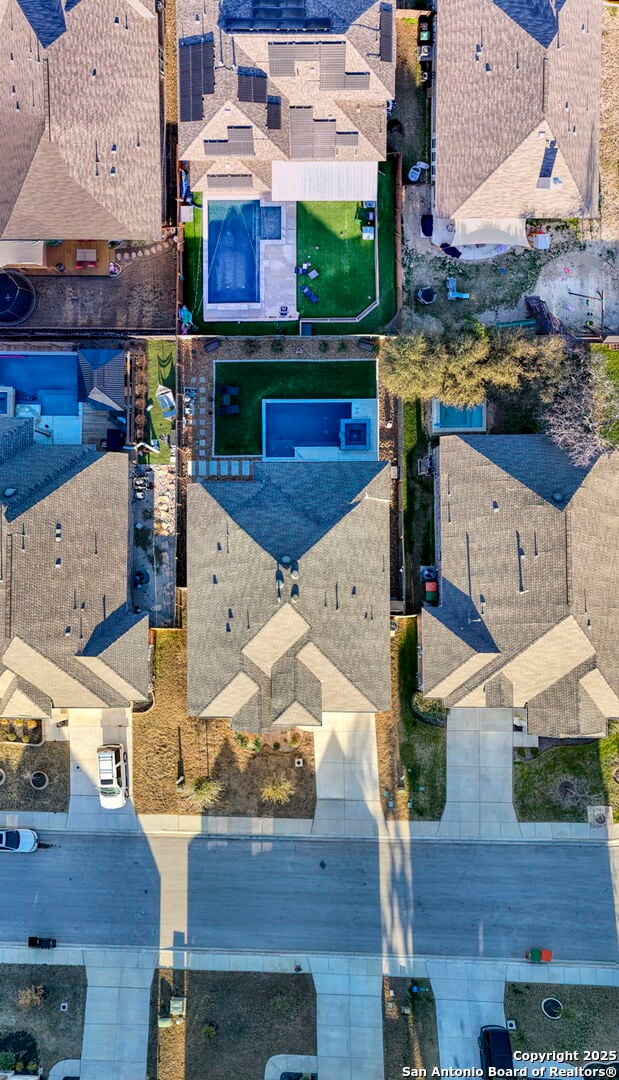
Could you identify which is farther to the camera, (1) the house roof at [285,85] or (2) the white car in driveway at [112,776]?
(2) the white car in driveway at [112,776]

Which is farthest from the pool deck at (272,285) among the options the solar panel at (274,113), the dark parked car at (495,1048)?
the dark parked car at (495,1048)

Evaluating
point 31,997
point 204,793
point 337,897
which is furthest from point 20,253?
point 31,997

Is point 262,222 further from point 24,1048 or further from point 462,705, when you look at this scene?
point 24,1048

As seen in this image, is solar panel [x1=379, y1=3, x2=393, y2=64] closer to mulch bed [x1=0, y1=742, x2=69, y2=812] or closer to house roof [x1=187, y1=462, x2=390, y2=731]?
house roof [x1=187, y1=462, x2=390, y2=731]

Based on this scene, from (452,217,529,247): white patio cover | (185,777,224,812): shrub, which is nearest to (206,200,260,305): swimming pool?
(452,217,529,247): white patio cover

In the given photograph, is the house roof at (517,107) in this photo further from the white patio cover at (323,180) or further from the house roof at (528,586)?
the house roof at (528,586)

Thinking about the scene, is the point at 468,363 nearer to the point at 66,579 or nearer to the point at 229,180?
the point at 229,180

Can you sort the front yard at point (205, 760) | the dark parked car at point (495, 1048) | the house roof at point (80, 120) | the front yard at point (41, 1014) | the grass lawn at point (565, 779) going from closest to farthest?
the dark parked car at point (495, 1048) < the house roof at point (80, 120) < the front yard at point (41, 1014) < the grass lawn at point (565, 779) < the front yard at point (205, 760)

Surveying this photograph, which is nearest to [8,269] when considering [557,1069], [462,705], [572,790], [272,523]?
[272,523]

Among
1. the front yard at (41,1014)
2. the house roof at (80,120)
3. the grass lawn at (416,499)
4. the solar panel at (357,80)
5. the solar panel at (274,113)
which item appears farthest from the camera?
the grass lawn at (416,499)
